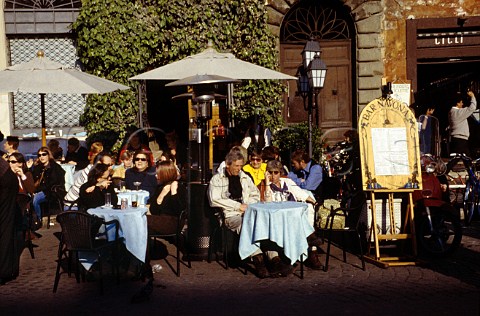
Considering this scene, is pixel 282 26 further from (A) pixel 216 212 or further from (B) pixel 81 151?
(A) pixel 216 212

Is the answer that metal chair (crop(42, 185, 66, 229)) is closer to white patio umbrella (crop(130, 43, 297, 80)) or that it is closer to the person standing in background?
white patio umbrella (crop(130, 43, 297, 80))

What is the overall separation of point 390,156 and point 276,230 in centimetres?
187

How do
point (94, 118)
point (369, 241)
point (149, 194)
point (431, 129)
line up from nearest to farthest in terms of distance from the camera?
1. point (369, 241)
2. point (149, 194)
3. point (431, 129)
4. point (94, 118)

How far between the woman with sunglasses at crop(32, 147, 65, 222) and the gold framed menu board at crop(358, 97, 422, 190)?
508 cm

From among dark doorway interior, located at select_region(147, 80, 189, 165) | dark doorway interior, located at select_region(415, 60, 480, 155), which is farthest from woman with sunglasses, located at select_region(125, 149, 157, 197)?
dark doorway interior, located at select_region(415, 60, 480, 155)

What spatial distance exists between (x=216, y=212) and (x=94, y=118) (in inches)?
298

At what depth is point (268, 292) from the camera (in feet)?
26.2

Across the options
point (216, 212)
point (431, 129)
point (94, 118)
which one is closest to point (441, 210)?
point (216, 212)

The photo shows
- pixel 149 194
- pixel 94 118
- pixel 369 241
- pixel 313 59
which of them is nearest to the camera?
pixel 369 241

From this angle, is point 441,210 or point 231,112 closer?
point 441,210

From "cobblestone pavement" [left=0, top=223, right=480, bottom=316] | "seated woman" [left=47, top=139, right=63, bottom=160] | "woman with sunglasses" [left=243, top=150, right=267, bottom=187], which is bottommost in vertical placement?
"cobblestone pavement" [left=0, top=223, right=480, bottom=316]

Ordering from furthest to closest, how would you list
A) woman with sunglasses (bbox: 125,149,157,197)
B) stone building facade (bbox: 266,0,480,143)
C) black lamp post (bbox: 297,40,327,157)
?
stone building facade (bbox: 266,0,480,143) < black lamp post (bbox: 297,40,327,157) < woman with sunglasses (bbox: 125,149,157,197)

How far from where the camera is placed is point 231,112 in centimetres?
1650

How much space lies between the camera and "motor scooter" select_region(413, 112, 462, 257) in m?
9.54
